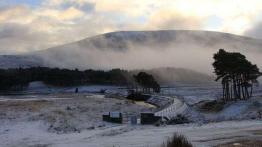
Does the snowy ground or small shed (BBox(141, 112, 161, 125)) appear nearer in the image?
the snowy ground

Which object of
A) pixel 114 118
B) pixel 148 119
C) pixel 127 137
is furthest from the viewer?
pixel 114 118

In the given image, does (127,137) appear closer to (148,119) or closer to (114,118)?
(148,119)

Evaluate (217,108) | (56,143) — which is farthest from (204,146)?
(217,108)

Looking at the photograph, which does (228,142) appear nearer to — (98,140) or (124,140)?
(124,140)

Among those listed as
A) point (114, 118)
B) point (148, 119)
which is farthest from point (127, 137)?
point (114, 118)

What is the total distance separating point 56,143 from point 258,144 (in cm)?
1342

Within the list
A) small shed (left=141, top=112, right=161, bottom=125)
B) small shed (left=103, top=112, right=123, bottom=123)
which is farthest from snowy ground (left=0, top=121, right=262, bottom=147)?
small shed (left=103, top=112, right=123, bottom=123)

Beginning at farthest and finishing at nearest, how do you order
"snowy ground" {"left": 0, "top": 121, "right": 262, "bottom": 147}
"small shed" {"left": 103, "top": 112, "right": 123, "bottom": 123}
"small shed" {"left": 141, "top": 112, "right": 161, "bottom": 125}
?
"small shed" {"left": 103, "top": 112, "right": 123, "bottom": 123} < "small shed" {"left": 141, "top": 112, "right": 161, "bottom": 125} < "snowy ground" {"left": 0, "top": 121, "right": 262, "bottom": 147}

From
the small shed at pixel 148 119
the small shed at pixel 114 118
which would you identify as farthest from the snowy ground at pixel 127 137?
the small shed at pixel 114 118

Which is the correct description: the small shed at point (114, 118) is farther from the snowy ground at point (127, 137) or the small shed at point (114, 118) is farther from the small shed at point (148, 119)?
the snowy ground at point (127, 137)

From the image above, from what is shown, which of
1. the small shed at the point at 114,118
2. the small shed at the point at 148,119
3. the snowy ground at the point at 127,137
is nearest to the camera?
the snowy ground at the point at 127,137

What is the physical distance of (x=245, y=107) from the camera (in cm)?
6625

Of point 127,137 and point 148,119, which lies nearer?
point 127,137

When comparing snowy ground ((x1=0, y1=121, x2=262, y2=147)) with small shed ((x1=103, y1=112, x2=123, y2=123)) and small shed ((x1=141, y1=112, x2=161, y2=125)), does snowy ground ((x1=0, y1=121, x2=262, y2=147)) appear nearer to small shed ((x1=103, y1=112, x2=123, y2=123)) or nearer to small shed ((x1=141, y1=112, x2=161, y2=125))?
small shed ((x1=141, y1=112, x2=161, y2=125))
